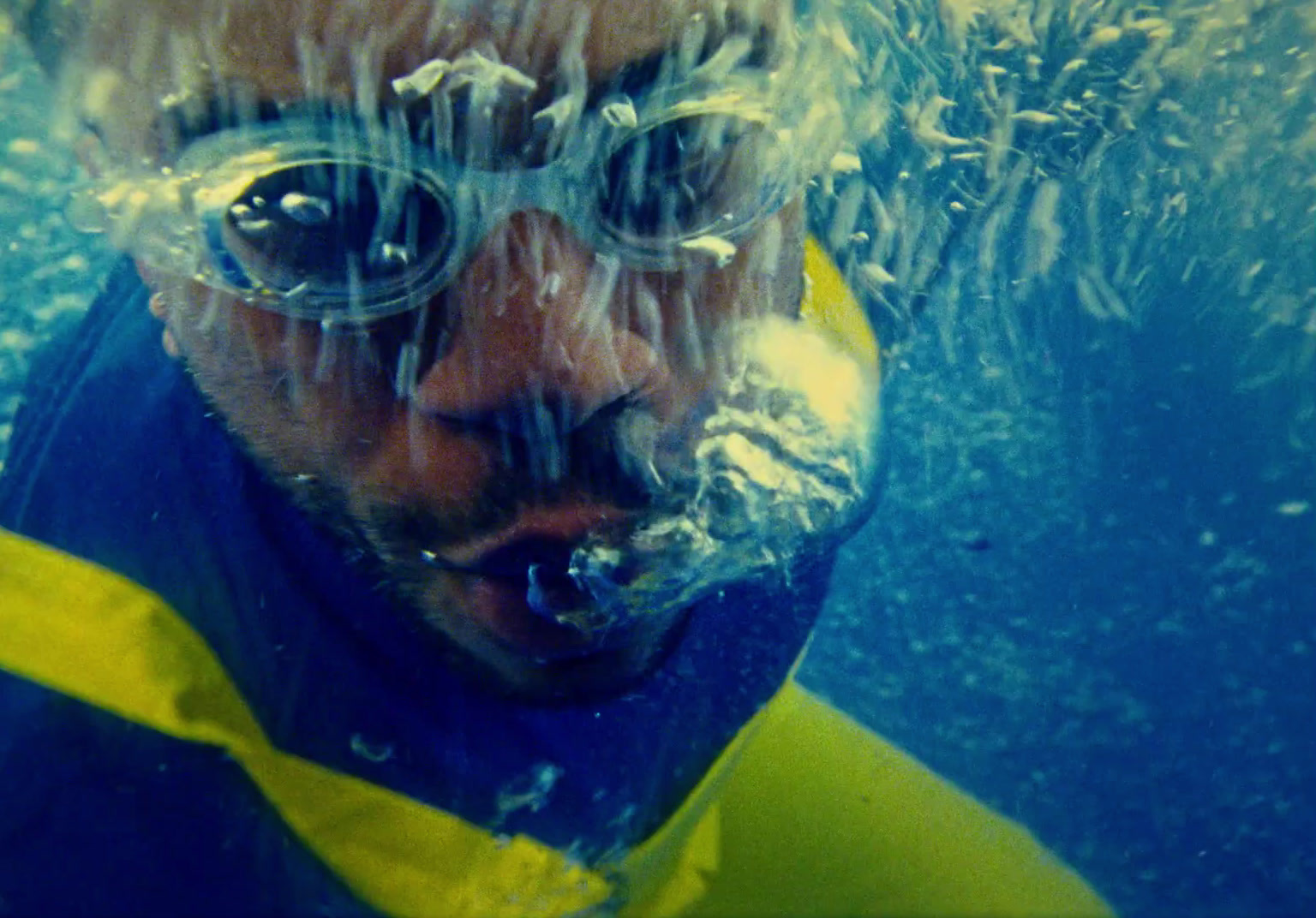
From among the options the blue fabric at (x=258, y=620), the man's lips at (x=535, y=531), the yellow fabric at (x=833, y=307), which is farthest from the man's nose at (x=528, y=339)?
the yellow fabric at (x=833, y=307)

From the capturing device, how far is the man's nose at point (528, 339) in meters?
1.11

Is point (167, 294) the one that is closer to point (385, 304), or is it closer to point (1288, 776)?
point (385, 304)

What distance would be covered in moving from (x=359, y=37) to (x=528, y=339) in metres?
0.36

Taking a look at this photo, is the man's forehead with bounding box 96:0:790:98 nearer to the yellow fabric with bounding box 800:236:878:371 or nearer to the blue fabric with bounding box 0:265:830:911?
the blue fabric with bounding box 0:265:830:911

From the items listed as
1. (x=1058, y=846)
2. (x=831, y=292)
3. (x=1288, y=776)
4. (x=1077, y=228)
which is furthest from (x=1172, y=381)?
(x=831, y=292)

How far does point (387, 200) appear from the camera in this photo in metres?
1.13

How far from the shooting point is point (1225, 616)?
7.43 m

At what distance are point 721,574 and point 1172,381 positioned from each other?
17.0ft

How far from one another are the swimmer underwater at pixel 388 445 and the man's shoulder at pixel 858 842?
0.34 meters

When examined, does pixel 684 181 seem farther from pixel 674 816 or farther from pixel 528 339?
pixel 674 816

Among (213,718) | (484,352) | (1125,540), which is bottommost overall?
(1125,540)

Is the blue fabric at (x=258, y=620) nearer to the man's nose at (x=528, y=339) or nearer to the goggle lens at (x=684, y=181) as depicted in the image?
the man's nose at (x=528, y=339)

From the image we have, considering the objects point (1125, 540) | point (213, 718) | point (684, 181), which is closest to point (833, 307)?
point (684, 181)

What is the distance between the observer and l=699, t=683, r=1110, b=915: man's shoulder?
182 cm
